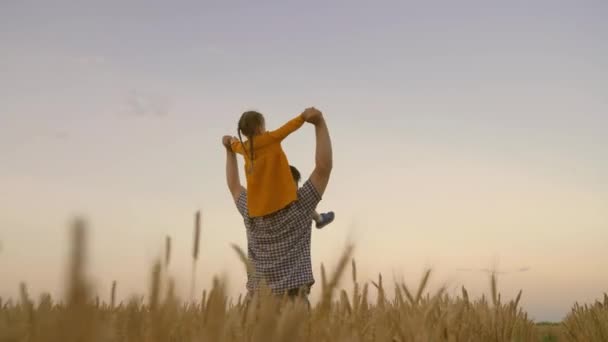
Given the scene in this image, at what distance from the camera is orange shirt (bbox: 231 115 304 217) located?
4.31 metres

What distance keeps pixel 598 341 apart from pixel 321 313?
4.26 metres

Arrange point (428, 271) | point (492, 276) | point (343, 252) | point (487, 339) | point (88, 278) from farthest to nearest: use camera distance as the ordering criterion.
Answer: point (487, 339)
point (492, 276)
point (428, 271)
point (343, 252)
point (88, 278)

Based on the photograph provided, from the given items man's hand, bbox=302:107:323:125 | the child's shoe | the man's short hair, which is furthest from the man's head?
man's hand, bbox=302:107:323:125

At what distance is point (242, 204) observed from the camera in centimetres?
475

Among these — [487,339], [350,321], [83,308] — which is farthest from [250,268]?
[487,339]

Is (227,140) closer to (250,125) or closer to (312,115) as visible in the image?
(250,125)

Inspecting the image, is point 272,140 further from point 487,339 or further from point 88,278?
point 88,278

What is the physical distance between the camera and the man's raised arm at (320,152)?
14.0 feet

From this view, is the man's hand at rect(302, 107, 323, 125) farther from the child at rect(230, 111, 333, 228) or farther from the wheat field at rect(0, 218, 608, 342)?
the wheat field at rect(0, 218, 608, 342)

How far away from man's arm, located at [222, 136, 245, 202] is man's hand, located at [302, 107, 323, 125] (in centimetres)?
90

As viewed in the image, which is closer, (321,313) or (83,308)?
(83,308)

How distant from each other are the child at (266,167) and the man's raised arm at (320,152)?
0.28 ft

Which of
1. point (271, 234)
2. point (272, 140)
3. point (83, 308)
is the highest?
point (272, 140)

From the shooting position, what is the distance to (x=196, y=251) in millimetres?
1310
